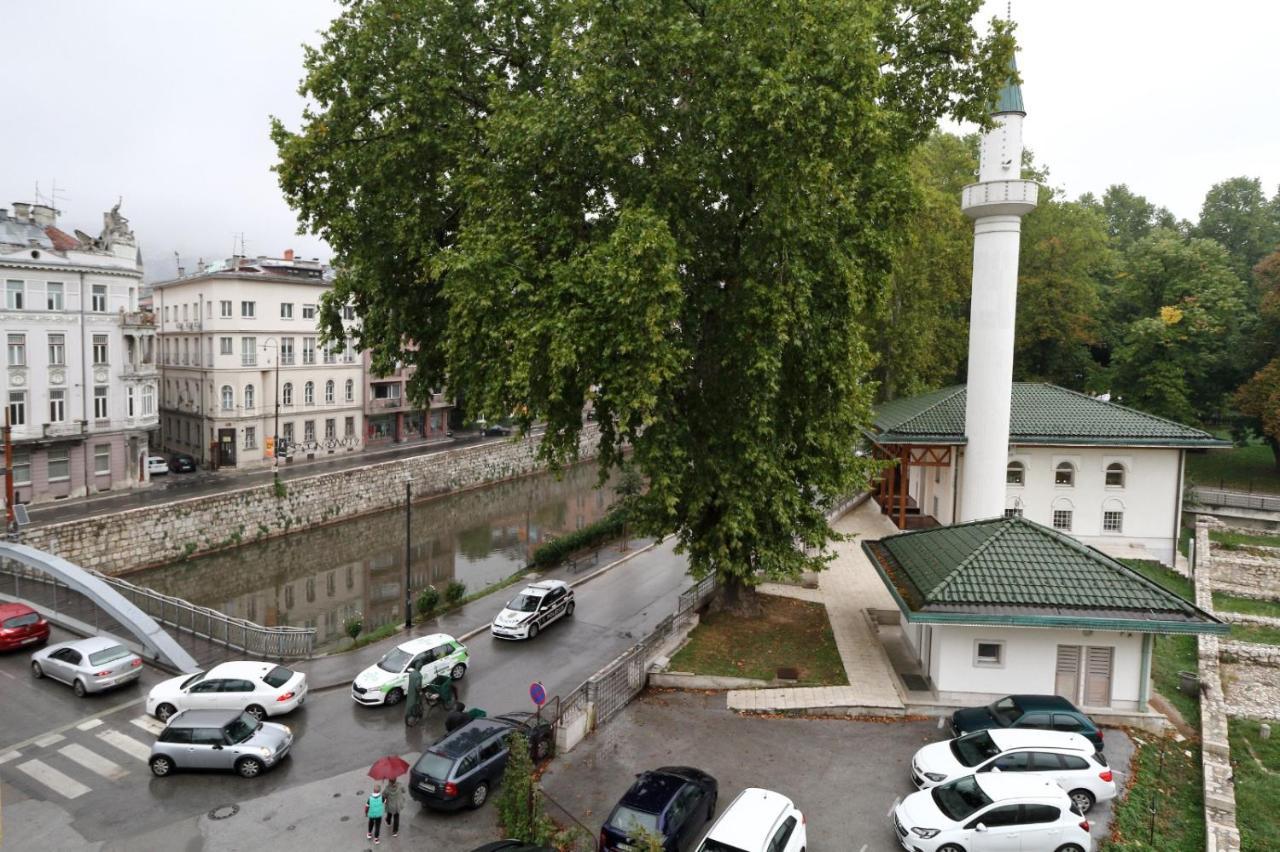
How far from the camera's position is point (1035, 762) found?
47.9 feet

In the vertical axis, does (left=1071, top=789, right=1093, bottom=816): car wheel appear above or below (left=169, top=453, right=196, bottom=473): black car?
below

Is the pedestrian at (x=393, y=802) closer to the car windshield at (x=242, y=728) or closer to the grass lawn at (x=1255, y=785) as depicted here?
the car windshield at (x=242, y=728)

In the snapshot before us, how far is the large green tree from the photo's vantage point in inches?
710

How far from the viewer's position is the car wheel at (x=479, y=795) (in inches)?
596

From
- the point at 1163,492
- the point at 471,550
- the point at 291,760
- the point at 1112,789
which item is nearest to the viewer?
the point at 1112,789

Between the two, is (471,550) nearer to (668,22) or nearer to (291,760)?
(291,760)

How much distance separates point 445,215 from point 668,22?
8.34 m

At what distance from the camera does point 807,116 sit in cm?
1770

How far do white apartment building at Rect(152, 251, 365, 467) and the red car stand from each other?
87.2 feet

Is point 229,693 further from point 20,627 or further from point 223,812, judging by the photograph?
point 20,627

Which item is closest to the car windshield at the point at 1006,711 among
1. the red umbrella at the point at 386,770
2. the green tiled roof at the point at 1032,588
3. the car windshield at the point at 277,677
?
the green tiled roof at the point at 1032,588

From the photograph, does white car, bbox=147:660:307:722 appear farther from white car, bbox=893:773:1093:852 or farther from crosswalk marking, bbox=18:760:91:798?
white car, bbox=893:773:1093:852

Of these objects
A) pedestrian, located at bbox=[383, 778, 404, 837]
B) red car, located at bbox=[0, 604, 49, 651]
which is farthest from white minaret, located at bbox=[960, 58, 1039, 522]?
red car, located at bbox=[0, 604, 49, 651]

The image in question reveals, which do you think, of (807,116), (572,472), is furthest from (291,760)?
(572,472)
